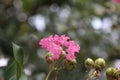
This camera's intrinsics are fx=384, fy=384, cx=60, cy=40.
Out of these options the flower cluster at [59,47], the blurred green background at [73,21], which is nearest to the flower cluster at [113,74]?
the flower cluster at [59,47]

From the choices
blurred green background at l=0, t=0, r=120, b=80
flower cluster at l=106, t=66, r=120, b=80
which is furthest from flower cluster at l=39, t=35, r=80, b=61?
blurred green background at l=0, t=0, r=120, b=80

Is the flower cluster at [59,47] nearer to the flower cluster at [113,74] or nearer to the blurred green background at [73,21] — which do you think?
the flower cluster at [113,74]

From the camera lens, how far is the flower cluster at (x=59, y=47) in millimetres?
1070

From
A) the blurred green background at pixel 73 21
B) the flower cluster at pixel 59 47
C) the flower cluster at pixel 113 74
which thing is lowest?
the flower cluster at pixel 113 74

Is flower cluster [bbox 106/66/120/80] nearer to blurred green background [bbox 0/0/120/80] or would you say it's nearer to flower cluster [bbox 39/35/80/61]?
flower cluster [bbox 39/35/80/61]

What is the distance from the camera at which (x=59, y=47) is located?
1104 millimetres

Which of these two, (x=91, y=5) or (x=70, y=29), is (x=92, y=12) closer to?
(x=91, y=5)

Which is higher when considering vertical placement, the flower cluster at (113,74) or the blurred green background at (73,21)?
the blurred green background at (73,21)

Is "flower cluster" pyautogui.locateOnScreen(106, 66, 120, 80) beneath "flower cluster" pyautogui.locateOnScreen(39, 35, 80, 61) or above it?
beneath

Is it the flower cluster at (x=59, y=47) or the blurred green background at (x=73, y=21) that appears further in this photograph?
the blurred green background at (x=73, y=21)

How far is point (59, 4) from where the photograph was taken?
2.56m

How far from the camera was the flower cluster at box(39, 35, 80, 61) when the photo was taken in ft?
3.51

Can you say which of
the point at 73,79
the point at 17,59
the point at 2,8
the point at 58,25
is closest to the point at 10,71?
the point at 17,59

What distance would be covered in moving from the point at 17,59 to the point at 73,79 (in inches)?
11.6
